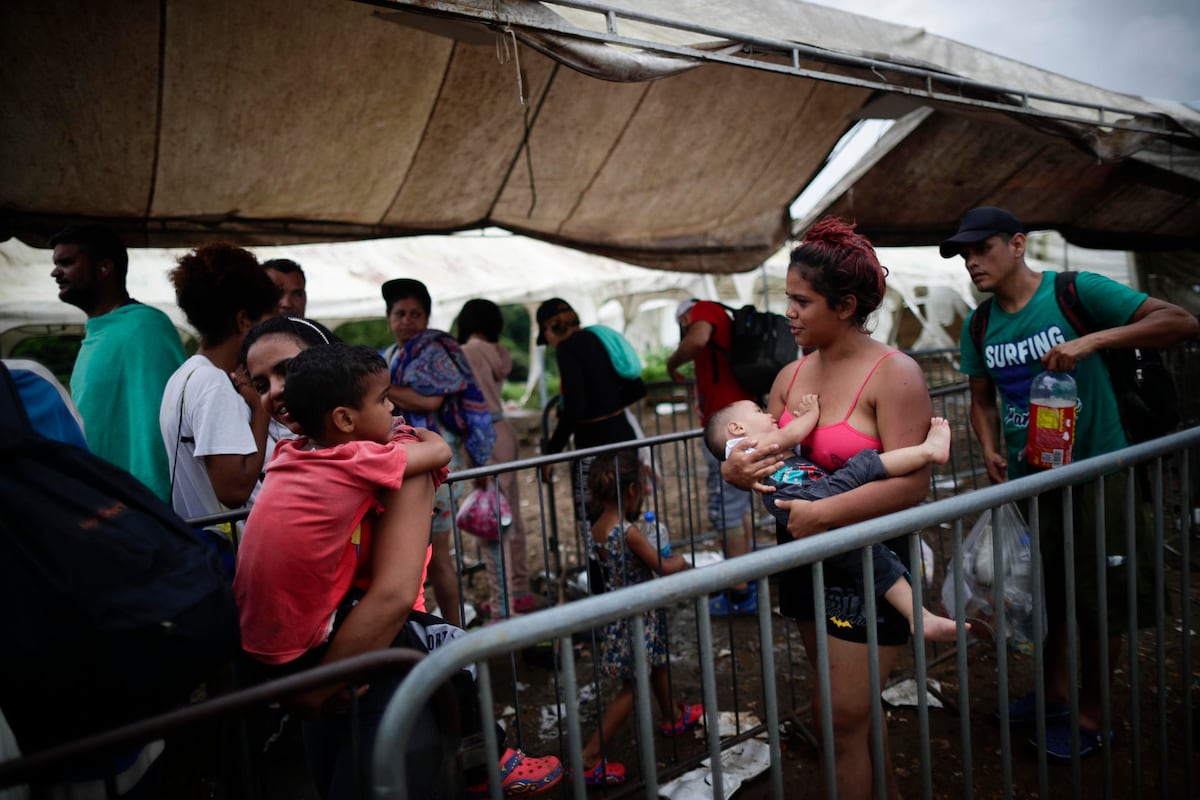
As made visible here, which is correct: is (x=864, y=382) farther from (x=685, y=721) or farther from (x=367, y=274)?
(x=367, y=274)

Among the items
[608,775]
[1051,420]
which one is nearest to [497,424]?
[608,775]

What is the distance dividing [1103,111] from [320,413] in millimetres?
5625

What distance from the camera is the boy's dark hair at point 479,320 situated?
4.87m

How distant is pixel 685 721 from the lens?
327 centimetres

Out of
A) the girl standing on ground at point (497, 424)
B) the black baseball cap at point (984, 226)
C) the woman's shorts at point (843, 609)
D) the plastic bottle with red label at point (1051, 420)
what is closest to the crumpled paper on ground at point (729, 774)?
the woman's shorts at point (843, 609)

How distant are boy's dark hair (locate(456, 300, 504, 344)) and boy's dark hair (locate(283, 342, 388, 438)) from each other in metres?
3.32

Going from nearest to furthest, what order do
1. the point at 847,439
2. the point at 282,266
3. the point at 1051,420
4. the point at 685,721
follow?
the point at 847,439, the point at 1051,420, the point at 685,721, the point at 282,266

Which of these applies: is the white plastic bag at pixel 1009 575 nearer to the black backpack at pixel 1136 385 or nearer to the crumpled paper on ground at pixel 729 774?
the black backpack at pixel 1136 385

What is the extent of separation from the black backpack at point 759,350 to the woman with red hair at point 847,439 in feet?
8.13

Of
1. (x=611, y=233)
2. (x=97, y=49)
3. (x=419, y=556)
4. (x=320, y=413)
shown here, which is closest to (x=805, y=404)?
(x=419, y=556)

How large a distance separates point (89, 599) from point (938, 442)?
2080mm

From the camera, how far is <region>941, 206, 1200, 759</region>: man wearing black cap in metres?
2.51

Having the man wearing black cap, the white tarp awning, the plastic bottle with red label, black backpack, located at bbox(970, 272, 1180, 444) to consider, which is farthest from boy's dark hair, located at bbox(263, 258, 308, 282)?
Result: the plastic bottle with red label

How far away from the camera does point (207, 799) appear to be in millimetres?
3014
